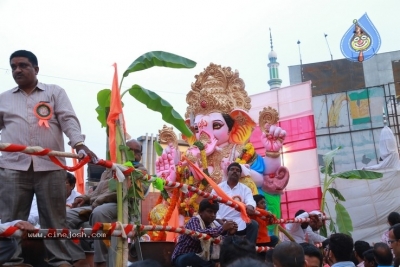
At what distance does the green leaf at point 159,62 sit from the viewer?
5.21 m

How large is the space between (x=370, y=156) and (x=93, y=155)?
20884 mm

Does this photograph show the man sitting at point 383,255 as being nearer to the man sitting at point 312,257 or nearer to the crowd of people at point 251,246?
the crowd of people at point 251,246

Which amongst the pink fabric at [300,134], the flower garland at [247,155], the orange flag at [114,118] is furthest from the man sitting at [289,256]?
the pink fabric at [300,134]

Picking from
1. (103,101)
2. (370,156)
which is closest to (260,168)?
(103,101)

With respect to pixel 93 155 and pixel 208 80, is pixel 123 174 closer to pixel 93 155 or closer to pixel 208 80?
pixel 93 155

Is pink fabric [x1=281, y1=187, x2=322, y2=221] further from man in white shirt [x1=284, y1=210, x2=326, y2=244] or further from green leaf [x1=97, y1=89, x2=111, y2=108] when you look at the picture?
green leaf [x1=97, y1=89, x2=111, y2=108]

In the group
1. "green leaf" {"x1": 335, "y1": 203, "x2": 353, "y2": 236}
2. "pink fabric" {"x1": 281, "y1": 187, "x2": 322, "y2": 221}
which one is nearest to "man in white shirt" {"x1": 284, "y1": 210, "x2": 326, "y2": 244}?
"green leaf" {"x1": 335, "y1": 203, "x2": 353, "y2": 236}

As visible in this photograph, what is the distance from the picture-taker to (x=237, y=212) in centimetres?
632

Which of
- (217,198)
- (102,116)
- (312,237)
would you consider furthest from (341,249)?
(312,237)

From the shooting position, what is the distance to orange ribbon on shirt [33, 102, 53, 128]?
4.12 m

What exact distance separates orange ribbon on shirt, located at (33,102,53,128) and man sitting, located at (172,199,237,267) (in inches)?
69.1

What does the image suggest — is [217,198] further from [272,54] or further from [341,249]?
[272,54]

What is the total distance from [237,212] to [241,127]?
4340 millimetres

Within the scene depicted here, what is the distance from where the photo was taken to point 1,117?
4.19 m
